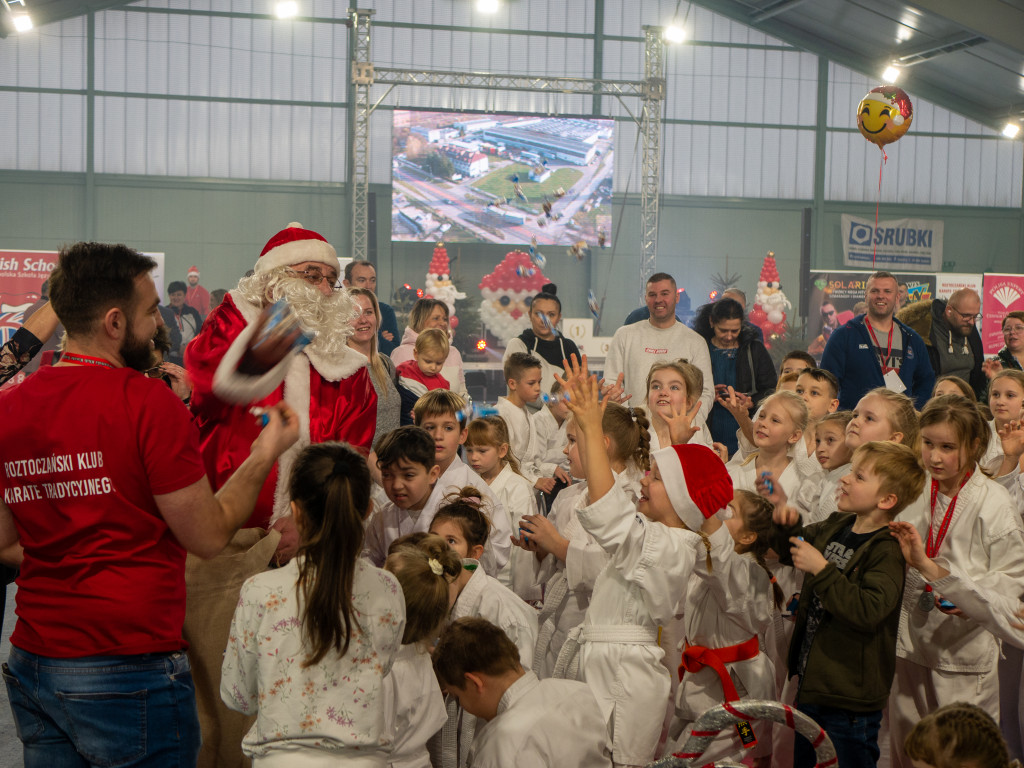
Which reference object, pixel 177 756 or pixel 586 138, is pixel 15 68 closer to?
pixel 586 138

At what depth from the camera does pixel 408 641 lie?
2645 millimetres

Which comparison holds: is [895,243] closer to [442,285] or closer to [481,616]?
[442,285]

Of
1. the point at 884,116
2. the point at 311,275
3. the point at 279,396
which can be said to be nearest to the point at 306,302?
the point at 311,275

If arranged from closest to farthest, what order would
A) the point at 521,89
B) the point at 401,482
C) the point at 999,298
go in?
1. the point at 401,482
2. the point at 999,298
3. the point at 521,89

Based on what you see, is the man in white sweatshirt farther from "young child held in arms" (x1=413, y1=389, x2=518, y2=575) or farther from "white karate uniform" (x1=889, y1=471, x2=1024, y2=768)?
"white karate uniform" (x1=889, y1=471, x2=1024, y2=768)

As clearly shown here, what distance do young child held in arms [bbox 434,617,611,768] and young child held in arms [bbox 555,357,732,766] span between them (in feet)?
0.54

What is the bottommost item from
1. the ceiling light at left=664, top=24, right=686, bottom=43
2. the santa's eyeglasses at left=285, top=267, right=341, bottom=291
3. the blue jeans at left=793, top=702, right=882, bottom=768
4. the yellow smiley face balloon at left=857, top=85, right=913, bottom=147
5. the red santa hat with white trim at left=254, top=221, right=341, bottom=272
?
the blue jeans at left=793, top=702, right=882, bottom=768

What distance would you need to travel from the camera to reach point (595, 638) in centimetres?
294

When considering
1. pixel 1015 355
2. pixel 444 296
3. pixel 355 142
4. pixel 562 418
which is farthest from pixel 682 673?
pixel 355 142

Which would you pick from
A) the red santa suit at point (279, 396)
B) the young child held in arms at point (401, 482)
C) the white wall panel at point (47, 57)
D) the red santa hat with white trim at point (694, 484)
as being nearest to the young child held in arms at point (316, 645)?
the red santa suit at point (279, 396)

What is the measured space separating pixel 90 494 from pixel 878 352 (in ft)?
16.2

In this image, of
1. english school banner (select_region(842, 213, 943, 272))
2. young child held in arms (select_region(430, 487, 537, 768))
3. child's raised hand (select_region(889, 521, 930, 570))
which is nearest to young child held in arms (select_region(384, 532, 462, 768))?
young child held in arms (select_region(430, 487, 537, 768))

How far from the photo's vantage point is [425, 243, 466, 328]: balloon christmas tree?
16.3 meters

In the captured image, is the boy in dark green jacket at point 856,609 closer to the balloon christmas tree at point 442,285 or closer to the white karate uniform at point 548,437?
the white karate uniform at point 548,437
